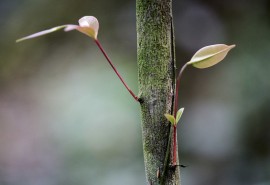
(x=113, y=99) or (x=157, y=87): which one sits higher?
(x=113, y=99)

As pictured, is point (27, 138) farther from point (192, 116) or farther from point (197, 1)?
point (197, 1)

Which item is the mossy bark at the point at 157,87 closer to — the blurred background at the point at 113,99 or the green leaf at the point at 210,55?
the green leaf at the point at 210,55

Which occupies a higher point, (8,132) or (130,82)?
(130,82)

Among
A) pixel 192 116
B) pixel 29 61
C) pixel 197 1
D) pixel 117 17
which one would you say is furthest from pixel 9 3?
pixel 192 116

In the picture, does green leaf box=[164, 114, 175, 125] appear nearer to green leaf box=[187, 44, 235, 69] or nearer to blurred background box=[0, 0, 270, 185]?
green leaf box=[187, 44, 235, 69]

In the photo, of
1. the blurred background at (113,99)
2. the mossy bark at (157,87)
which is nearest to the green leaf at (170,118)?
the mossy bark at (157,87)

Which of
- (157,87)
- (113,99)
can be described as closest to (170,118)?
(157,87)

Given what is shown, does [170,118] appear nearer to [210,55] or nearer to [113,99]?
[210,55]
